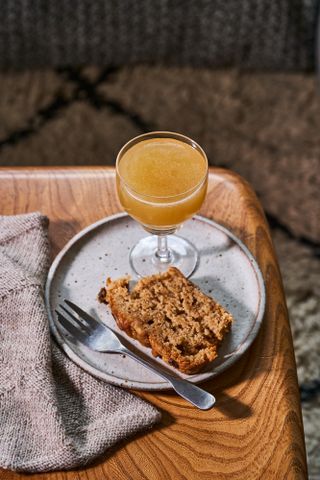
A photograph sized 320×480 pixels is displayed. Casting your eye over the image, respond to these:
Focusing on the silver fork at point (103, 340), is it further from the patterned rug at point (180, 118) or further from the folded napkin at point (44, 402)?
the patterned rug at point (180, 118)

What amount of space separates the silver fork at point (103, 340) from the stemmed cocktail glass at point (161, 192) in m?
0.12

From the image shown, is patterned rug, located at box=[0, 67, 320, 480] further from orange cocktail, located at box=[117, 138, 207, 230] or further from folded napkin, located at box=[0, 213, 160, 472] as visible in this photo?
folded napkin, located at box=[0, 213, 160, 472]

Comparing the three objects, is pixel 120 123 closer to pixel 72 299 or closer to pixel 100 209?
pixel 100 209

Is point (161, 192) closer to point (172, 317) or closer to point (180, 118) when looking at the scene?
point (172, 317)

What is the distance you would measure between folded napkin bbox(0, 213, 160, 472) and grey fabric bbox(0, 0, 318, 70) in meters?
1.02

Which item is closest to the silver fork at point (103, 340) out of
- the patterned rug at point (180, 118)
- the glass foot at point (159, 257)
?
the glass foot at point (159, 257)

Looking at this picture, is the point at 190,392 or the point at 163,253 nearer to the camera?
the point at 190,392

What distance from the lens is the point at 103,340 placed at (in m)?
0.87

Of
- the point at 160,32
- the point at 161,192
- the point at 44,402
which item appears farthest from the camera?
the point at 160,32

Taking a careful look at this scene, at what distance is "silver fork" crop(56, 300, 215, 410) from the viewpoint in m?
0.80

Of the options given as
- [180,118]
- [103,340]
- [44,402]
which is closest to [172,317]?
[103,340]

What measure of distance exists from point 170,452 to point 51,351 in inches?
7.8

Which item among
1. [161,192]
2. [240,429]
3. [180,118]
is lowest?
[180,118]

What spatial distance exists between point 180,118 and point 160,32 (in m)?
0.23
